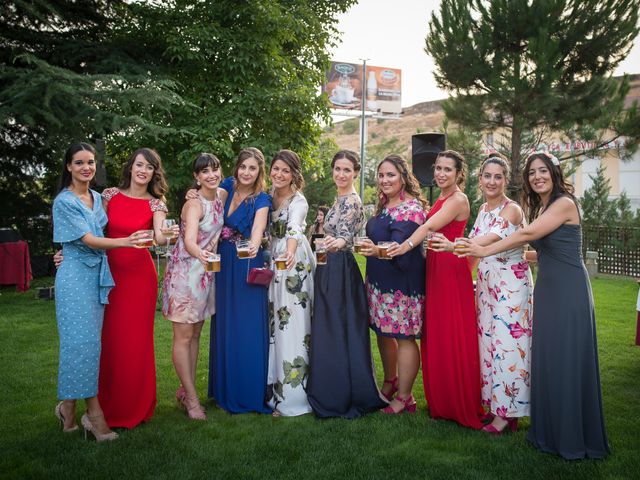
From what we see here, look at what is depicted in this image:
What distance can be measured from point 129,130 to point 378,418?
6.04m

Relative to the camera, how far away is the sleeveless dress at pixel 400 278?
4059 mm

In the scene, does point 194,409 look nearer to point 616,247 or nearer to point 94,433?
point 94,433

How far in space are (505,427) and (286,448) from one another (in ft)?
5.18

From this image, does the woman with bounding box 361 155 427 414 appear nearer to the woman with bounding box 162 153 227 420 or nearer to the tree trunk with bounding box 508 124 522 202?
the woman with bounding box 162 153 227 420

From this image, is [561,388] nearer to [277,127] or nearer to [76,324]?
[76,324]

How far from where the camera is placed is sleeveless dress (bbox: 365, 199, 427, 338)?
4059mm

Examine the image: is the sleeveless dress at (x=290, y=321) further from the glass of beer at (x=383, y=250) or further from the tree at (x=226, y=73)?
the tree at (x=226, y=73)

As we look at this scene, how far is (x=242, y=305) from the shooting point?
13.9ft

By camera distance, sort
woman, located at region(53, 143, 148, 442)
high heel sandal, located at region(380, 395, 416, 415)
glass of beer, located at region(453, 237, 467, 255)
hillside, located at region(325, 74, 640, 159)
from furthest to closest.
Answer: hillside, located at region(325, 74, 640, 159) → high heel sandal, located at region(380, 395, 416, 415) → woman, located at region(53, 143, 148, 442) → glass of beer, located at region(453, 237, 467, 255)

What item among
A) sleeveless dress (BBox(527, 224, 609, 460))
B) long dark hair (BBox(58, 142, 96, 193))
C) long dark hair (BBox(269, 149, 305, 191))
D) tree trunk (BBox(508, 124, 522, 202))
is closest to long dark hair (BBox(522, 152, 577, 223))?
sleeveless dress (BBox(527, 224, 609, 460))

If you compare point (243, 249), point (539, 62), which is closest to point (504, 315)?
point (243, 249)

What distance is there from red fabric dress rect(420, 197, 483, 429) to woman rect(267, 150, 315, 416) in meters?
0.98

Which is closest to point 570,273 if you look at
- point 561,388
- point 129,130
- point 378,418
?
point 561,388

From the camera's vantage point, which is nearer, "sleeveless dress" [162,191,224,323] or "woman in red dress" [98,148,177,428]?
"woman in red dress" [98,148,177,428]
